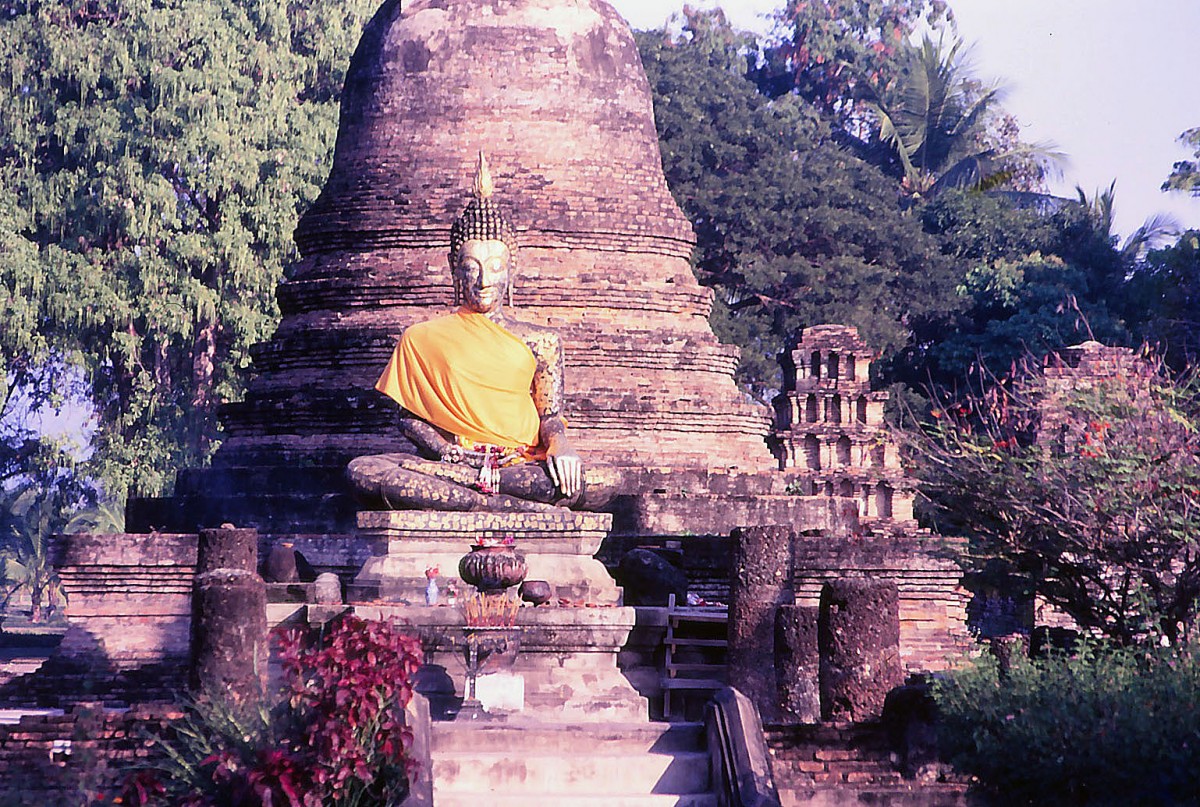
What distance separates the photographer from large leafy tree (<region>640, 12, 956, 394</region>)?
1522 inches

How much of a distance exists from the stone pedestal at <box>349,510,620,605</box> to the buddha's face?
6.37 feet

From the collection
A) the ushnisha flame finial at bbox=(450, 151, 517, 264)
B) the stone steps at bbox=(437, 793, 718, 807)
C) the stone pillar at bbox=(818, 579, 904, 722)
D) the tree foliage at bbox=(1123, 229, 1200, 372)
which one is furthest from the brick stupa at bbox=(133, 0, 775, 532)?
the stone steps at bbox=(437, 793, 718, 807)

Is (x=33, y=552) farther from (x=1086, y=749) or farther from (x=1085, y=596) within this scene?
(x=1086, y=749)

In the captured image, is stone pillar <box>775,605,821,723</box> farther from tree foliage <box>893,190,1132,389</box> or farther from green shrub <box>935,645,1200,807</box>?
tree foliage <box>893,190,1132,389</box>

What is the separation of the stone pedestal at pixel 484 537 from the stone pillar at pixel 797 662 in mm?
2048

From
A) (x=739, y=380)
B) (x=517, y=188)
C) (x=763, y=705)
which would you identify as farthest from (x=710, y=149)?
(x=763, y=705)

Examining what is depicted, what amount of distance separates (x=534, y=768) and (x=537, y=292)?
Answer: 477 inches

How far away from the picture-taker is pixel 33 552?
56844 mm

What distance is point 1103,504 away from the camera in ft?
43.4

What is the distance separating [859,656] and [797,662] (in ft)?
2.50

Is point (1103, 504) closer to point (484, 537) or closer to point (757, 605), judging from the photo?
point (757, 605)

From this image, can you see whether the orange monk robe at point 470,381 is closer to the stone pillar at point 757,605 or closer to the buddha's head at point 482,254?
the buddha's head at point 482,254

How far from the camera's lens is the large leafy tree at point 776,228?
127 feet

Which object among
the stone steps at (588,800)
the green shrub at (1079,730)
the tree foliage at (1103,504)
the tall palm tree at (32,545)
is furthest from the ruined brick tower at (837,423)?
the tall palm tree at (32,545)
